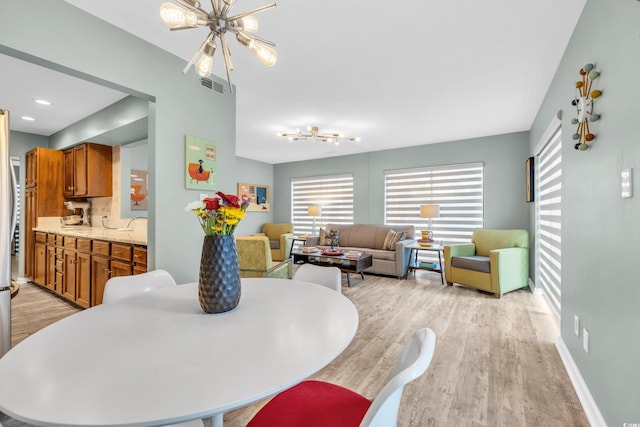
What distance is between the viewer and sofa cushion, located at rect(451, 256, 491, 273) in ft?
13.0

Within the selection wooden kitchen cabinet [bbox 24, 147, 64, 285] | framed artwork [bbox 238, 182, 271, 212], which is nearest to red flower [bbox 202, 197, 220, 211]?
wooden kitchen cabinet [bbox 24, 147, 64, 285]

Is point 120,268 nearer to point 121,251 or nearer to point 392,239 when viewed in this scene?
point 121,251

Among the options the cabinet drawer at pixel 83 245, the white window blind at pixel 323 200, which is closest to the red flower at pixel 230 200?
the cabinet drawer at pixel 83 245

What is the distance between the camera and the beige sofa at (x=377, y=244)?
4.95 m

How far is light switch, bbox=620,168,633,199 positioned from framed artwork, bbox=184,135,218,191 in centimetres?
284

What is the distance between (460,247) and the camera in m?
4.51

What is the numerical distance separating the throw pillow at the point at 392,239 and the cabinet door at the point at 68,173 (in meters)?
5.19

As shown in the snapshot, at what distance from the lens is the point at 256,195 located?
7.31m

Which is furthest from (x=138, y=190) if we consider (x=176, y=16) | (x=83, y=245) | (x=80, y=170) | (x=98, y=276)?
(x=176, y=16)

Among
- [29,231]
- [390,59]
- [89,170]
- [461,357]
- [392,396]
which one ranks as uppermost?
[390,59]

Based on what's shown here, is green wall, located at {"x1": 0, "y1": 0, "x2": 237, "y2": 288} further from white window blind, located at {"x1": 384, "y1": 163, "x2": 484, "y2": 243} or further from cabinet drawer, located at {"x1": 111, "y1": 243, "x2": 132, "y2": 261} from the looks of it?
white window blind, located at {"x1": 384, "y1": 163, "x2": 484, "y2": 243}

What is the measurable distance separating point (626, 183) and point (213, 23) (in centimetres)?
208

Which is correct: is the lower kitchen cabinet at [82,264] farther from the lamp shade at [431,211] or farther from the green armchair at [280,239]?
the lamp shade at [431,211]

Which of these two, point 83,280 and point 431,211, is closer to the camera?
point 83,280
